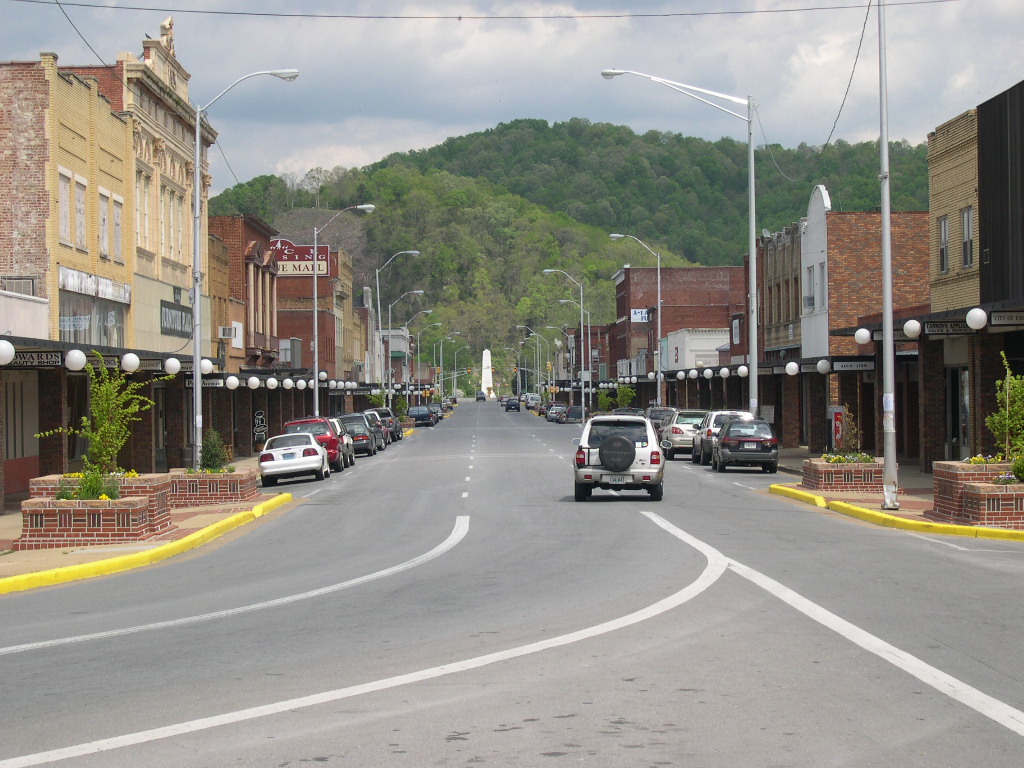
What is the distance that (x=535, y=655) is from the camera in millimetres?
10047

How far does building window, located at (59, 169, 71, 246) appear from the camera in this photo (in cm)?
3469

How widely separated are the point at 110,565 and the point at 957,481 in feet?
44.2

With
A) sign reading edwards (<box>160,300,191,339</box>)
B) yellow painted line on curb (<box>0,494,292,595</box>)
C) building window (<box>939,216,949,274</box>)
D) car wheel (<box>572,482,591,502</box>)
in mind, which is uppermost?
building window (<box>939,216,949,274</box>)

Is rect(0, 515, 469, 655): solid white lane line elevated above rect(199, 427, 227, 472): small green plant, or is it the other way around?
rect(199, 427, 227, 472): small green plant

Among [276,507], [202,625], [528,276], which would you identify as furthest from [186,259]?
[528,276]

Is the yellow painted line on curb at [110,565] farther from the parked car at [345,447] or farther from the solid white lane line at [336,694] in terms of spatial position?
the parked car at [345,447]

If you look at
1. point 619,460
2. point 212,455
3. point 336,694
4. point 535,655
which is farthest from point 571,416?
point 336,694

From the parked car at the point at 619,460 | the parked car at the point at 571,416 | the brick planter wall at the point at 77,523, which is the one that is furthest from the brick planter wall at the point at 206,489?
the parked car at the point at 571,416

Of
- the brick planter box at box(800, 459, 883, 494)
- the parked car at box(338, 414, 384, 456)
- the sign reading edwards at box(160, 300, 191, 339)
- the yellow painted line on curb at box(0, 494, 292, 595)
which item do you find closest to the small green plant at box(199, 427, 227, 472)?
the yellow painted line on curb at box(0, 494, 292, 595)

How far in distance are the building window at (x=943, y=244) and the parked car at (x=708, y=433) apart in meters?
7.35

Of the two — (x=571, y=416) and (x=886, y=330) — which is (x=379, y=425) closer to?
(x=886, y=330)

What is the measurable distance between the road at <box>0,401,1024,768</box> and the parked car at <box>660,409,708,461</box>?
2642 cm

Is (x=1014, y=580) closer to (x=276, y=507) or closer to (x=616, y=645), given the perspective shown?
(x=616, y=645)

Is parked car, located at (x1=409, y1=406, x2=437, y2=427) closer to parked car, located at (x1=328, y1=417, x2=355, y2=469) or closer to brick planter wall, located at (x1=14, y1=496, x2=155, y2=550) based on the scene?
parked car, located at (x1=328, y1=417, x2=355, y2=469)
